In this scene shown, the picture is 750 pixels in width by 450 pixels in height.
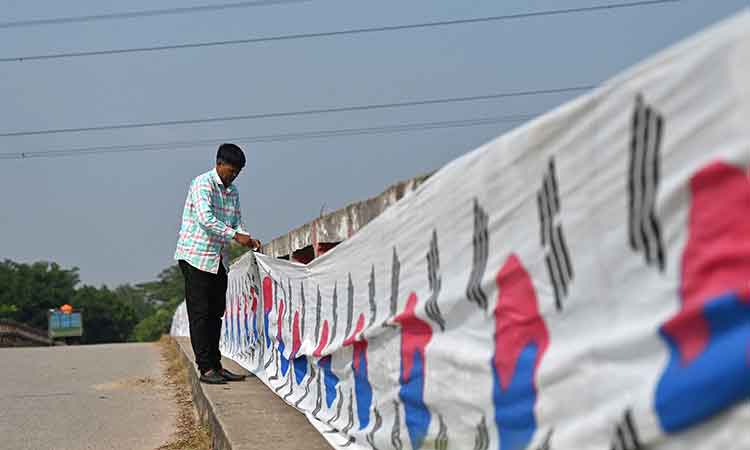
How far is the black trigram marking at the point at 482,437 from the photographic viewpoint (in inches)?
96.2

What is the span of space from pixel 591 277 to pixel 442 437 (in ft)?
3.44

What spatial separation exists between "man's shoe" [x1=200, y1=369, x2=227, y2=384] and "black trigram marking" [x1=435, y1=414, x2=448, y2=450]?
3.63m

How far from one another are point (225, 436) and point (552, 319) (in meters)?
2.63

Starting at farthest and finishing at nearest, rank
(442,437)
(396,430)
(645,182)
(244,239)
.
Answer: (244,239) → (396,430) → (442,437) → (645,182)

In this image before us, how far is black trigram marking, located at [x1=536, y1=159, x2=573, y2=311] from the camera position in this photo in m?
2.02

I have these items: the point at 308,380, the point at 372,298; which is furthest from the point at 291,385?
the point at 372,298

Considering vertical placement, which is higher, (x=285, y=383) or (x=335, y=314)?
(x=335, y=314)

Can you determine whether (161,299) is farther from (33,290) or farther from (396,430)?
(396,430)

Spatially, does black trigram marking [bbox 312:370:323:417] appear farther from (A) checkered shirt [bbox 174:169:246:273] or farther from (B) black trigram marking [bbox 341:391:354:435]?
(A) checkered shirt [bbox 174:169:246:273]

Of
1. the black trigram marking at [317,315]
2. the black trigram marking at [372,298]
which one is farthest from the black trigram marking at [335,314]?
the black trigram marking at [372,298]

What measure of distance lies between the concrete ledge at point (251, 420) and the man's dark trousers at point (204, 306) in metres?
0.26

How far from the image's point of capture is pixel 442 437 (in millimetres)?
2779

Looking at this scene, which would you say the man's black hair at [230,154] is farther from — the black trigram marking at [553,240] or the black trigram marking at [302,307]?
the black trigram marking at [553,240]

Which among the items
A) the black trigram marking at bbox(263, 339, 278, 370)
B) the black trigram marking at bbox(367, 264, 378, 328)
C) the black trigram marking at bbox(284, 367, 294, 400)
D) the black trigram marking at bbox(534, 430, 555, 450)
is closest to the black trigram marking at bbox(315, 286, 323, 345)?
the black trigram marking at bbox(284, 367, 294, 400)
